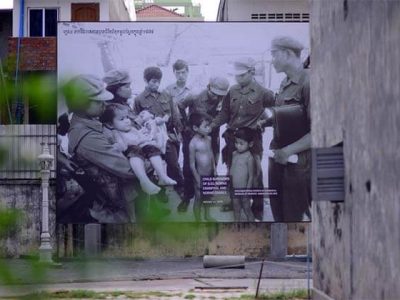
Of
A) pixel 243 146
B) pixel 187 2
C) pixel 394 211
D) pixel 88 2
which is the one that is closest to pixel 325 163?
pixel 394 211

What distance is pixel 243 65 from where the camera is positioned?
24.9 m

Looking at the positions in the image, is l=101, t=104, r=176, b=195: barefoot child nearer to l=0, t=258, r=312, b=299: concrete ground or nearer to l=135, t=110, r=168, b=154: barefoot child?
l=135, t=110, r=168, b=154: barefoot child

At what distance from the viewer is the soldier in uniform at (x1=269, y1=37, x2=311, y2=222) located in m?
25.0

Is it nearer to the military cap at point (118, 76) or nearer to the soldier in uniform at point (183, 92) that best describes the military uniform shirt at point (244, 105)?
the soldier in uniform at point (183, 92)

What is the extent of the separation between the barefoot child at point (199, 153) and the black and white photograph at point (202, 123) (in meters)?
0.03

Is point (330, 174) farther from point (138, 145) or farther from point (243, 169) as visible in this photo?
point (138, 145)

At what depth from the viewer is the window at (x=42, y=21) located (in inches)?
1089

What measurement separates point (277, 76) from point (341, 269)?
16290 mm

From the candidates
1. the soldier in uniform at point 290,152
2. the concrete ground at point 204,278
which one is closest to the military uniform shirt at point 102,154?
the concrete ground at point 204,278

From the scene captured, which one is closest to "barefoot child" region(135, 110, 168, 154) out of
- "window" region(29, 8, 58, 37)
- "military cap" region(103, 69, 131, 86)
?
"military cap" region(103, 69, 131, 86)

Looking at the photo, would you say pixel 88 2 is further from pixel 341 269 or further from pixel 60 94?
pixel 60 94

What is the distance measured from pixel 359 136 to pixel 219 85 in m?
16.8

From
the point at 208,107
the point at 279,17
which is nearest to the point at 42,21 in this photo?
the point at 208,107

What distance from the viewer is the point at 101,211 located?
82.7 feet
